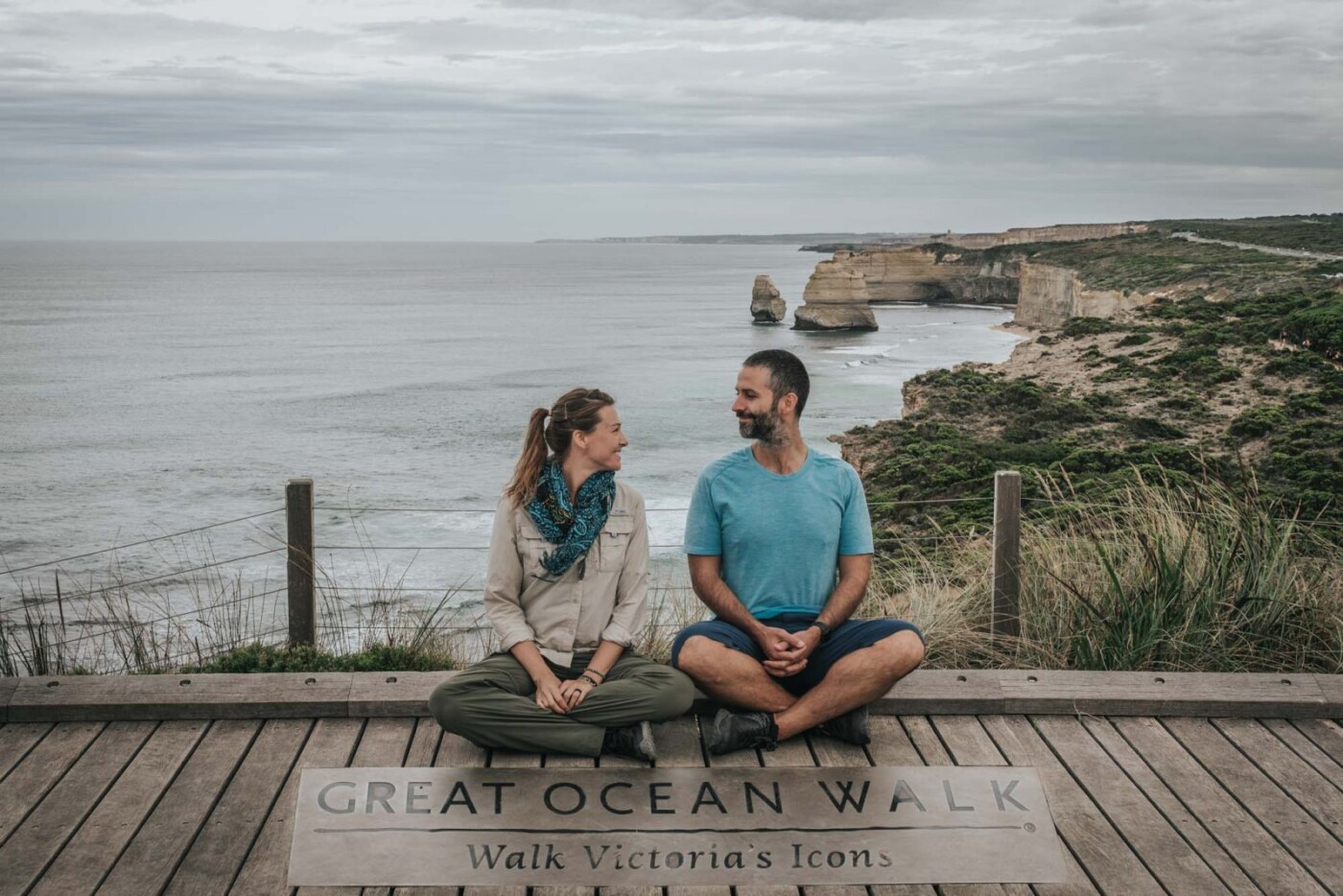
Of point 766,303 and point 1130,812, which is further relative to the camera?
point 766,303

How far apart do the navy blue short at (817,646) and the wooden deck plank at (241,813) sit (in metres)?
1.28

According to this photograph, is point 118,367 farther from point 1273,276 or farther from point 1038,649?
point 1038,649

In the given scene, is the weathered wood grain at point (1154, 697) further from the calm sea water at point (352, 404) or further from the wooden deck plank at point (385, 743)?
the calm sea water at point (352, 404)

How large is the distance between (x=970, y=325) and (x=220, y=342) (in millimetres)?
46439

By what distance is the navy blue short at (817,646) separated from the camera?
163 inches

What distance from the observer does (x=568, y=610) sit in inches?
163

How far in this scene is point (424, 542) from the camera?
885 inches

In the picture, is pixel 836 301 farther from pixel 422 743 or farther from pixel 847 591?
pixel 422 743

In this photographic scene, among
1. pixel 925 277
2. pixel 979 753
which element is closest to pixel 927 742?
pixel 979 753

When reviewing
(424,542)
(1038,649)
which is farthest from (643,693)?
(424,542)

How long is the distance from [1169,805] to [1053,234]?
11040cm

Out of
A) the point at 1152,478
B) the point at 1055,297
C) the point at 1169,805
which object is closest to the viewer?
the point at 1169,805

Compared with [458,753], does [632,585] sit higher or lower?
higher

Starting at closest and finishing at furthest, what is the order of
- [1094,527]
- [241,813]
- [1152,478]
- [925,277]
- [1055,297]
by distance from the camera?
[241,813] < [1094,527] < [1152,478] < [1055,297] < [925,277]
